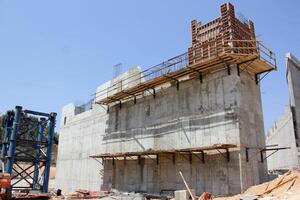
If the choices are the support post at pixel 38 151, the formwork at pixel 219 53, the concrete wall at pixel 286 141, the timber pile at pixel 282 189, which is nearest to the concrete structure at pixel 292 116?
the concrete wall at pixel 286 141

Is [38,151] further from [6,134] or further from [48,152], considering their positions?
[6,134]

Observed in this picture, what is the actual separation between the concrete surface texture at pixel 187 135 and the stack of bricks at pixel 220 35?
169 cm

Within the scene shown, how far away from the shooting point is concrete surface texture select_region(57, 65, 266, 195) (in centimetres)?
1492

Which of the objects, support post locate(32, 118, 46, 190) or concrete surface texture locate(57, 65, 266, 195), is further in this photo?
support post locate(32, 118, 46, 190)

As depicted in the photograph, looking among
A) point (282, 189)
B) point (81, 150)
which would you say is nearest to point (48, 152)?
point (81, 150)

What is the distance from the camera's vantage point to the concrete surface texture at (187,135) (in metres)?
14.9

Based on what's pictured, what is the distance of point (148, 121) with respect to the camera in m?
20.2

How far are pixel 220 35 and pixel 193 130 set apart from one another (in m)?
6.16

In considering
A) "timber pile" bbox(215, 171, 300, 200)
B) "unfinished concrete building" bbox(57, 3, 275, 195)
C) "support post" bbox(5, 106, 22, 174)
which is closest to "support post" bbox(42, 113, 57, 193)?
"support post" bbox(5, 106, 22, 174)

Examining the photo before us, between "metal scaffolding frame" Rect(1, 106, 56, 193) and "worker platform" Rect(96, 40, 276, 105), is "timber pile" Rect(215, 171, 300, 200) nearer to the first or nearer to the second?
"worker platform" Rect(96, 40, 276, 105)

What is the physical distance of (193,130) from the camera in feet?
55.4

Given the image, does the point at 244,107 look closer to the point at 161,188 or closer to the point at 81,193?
the point at 161,188

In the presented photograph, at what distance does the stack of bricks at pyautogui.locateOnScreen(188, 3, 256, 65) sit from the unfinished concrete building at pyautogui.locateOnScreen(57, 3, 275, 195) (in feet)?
0.20

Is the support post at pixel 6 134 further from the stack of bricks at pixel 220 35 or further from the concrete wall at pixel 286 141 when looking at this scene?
the concrete wall at pixel 286 141
